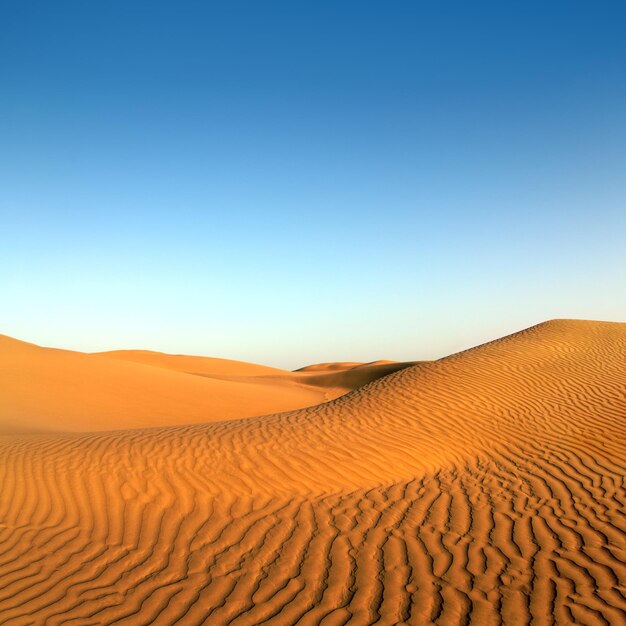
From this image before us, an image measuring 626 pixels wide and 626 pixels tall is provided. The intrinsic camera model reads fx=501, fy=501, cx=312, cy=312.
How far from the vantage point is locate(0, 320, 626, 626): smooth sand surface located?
4.53 metres

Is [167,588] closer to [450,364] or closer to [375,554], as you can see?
[375,554]

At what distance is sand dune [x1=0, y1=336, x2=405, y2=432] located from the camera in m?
16.2

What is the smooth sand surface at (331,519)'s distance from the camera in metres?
4.53

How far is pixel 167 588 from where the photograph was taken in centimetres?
487

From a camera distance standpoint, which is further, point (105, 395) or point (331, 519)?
point (105, 395)

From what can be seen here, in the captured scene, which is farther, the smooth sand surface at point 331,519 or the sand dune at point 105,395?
the sand dune at point 105,395

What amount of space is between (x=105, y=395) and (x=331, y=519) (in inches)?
645

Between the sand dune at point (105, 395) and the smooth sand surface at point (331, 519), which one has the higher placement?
the sand dune at point (105, 395)

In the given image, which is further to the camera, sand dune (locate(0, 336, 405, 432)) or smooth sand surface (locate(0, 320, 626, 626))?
sand dune (locate(0, 336, 405, 432))

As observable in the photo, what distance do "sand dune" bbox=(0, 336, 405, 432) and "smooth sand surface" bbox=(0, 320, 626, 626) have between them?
224 inches

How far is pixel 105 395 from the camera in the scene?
67.2ft

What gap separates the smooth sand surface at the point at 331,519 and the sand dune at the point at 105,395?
18.7 feet

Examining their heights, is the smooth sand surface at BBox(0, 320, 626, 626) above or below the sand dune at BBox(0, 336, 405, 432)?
below

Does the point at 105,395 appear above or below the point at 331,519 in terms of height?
above
